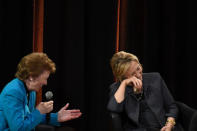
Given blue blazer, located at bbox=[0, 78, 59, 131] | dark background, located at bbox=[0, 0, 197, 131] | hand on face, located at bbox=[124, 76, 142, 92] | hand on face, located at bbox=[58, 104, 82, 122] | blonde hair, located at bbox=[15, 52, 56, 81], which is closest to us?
blue blazer, located at bbox=[0, 78, 59, 131]

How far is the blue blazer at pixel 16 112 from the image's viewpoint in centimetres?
191

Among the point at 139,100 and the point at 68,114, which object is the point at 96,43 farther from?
the point at 68,114

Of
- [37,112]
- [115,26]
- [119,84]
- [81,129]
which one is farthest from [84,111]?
[37,112]

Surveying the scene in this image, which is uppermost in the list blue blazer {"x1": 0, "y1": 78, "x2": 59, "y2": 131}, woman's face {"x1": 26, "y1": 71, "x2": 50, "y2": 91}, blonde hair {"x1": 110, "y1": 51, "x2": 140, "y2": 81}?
blonde hair {"x1": 110, "y1": 51, "x2": 140, "y2": 81}

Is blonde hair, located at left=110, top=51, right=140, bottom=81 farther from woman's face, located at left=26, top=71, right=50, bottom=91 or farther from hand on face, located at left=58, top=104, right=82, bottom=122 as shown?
woman's face, located at left=26, top=71, right=50, bottom=91

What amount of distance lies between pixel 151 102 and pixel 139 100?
12 cm

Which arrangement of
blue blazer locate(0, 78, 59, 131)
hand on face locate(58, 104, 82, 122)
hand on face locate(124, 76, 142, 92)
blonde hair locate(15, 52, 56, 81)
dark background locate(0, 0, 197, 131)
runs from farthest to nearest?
dark background locate(0, 0, 197, 131)
hand on face locate(124, 76, 142, 92)
hand on face locate(58, 104, 82, 122)
blonde hair locate(15, 52, 56, 81)
blue blazer locate(0, 78, 59, 131)

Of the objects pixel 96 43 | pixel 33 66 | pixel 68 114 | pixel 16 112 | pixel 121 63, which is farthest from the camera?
pixel 96 43

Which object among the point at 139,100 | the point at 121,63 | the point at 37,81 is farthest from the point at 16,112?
the point at 139,100

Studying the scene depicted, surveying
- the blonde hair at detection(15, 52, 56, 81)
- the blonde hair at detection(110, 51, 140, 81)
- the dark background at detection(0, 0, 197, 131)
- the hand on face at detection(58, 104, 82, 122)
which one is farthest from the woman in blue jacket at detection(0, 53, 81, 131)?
the dark background at detection(0, 0, 197, 131)

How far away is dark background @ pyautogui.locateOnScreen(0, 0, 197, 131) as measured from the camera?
3055mm

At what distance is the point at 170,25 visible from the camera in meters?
3.31

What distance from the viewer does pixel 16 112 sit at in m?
1.92

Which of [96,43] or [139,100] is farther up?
[96,43]
